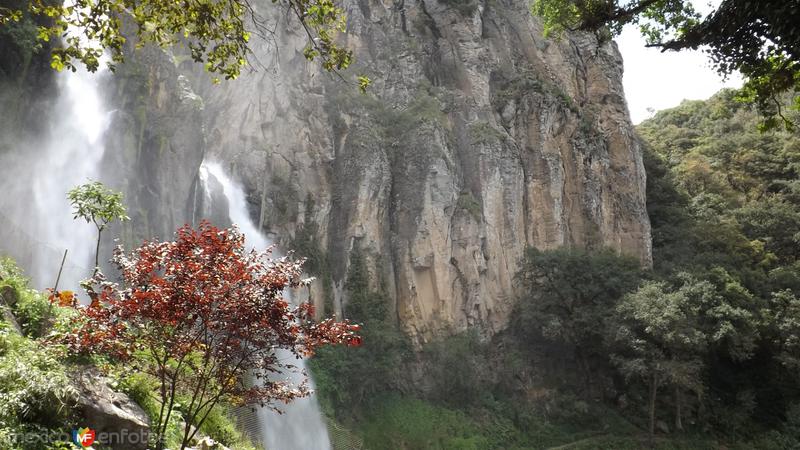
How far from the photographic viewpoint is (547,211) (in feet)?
101

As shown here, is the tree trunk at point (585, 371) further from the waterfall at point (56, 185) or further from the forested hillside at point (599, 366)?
the waterfall at point (56, 185)

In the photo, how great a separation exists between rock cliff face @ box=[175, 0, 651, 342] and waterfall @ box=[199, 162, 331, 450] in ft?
2.84

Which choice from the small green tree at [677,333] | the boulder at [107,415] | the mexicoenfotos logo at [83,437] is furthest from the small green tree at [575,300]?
the mexicoenfotos logo at [83,437]

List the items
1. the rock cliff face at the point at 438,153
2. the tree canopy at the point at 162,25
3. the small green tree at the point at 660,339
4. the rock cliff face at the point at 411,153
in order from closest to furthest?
1. the tree canopy at the point at 162,25
2. the rock cliff face at the point at 411,153
3. the small green tree at the point at 660,339
4. the rock cliff face at the point at 438,153

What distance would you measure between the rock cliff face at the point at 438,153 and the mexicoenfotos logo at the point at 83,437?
721 inches

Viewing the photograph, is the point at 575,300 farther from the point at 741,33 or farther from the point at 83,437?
the point at 83,437

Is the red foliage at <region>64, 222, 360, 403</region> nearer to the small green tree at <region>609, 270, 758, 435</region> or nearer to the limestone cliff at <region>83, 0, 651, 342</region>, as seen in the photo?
the limestone cliff at <region>83, 0, 651, 342</region>

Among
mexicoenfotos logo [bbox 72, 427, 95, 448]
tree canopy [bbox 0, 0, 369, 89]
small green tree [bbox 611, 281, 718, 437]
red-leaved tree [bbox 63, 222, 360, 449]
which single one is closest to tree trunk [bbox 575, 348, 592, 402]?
small green tree [bbox 611, 281, 718, 437]

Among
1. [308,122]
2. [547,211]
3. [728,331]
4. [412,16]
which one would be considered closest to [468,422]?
[728,331]

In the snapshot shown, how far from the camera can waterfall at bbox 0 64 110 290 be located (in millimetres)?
14430

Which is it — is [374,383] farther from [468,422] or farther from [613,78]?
[613,78]

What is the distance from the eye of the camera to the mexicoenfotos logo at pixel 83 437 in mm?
4789

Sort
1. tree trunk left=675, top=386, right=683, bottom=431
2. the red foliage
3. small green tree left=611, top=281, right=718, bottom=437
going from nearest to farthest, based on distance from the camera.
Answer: the red foliage < small green tree left=611, top=281, right=718, bottom=437 < tree trunk left=675, top=386, right=683, bottom=431

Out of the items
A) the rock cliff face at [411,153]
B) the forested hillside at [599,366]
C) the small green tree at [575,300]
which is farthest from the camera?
the small green tree at [575,300]
